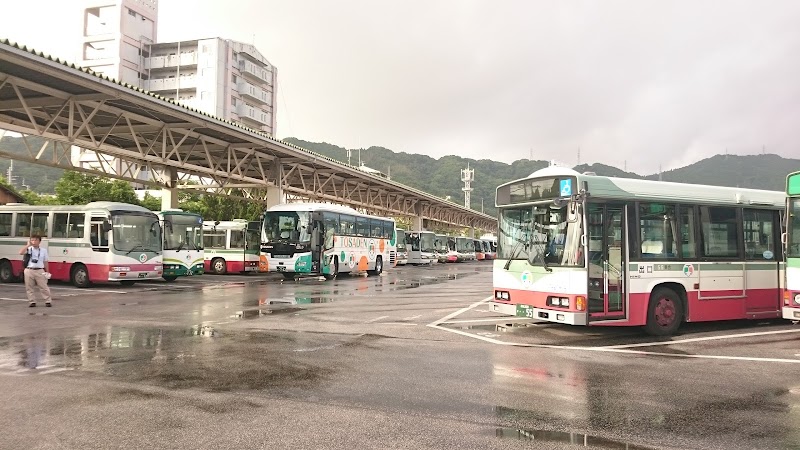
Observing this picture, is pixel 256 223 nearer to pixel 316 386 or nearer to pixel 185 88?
pixel 316 386

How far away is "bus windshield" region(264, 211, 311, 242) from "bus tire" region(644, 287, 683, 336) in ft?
52.2

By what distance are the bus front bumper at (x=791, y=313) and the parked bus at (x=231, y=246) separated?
76.7 feet

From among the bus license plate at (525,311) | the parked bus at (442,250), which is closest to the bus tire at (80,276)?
the bus license plate at (525,311)

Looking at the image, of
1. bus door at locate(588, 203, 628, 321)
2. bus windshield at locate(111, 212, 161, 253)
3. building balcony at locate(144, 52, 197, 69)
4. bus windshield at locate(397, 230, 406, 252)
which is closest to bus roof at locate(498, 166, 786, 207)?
bus door at locate(588, 203, 628, 321)

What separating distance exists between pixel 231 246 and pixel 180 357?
2209cm

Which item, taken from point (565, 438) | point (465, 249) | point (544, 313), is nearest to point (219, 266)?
point (544, 313)

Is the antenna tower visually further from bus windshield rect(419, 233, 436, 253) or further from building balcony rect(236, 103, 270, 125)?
bus windshield rect(419, 233, 436, 253)

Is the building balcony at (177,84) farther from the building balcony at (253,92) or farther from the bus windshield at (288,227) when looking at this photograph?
the bus windshield at (288,227)

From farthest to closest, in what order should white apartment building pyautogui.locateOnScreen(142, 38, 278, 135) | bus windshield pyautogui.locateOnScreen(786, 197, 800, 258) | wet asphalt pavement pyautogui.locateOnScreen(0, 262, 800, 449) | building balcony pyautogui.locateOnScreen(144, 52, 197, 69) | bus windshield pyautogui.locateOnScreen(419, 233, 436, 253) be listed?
building balcony pyautogui.locateOnScreen(144, 52, 197, 69), white apartment building pyautogui.locateOnScreen(142, 38, 278, 135), bus windshield pyautogui.locateOnScreen(419, 233, 436, 253), bus windshield pyautogui.locateOnScreen(786, 197, 800, 258), wet asphalt pavement pyautogui.locateOnScreen(0, 262, 800, 449)

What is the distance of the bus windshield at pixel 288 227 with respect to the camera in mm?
23281

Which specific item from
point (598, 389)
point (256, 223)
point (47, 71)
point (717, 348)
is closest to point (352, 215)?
point (256, 223)

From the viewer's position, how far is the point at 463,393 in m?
5.78

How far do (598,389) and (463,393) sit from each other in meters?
1.54

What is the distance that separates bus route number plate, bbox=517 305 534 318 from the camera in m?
9.59
